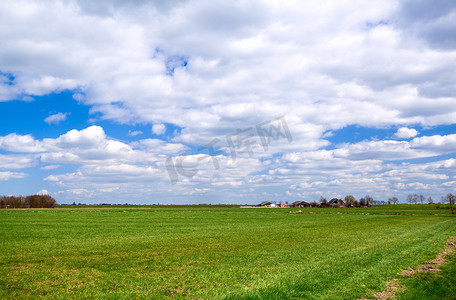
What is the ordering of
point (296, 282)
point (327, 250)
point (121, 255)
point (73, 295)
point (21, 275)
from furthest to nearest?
point (327, 250), point (121, 255), point (21, 275), point (296, 282), point (73, 295)

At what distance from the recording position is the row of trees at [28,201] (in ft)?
562

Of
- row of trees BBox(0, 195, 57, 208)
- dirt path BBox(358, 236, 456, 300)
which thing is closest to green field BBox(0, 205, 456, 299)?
dirt path BBox(358, 236, 456, 300)

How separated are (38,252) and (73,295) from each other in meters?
10.8

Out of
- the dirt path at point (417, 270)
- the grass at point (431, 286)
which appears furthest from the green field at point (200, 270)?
the grass at point (431, 286)

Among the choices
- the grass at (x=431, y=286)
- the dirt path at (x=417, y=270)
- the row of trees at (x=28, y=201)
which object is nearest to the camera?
the grass at (x=431, y=286)

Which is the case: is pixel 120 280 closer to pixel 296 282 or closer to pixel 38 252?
pixel 296 282

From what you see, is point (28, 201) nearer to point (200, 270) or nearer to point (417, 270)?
point (200, 270)

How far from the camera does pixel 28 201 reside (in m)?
173

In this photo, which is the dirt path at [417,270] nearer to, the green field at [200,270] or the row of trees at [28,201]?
the green field at [200,270]

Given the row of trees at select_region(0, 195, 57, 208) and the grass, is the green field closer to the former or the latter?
the grass

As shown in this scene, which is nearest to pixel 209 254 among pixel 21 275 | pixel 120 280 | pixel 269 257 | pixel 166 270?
pixel 269 257

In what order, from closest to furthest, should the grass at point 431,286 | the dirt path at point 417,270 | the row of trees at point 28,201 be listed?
1. the grass at point 431,286
2. the dirt path at point 417,270
3. the row of trees at point 28,201

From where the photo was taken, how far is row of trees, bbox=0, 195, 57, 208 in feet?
562

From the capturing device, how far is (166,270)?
49.1 ft
